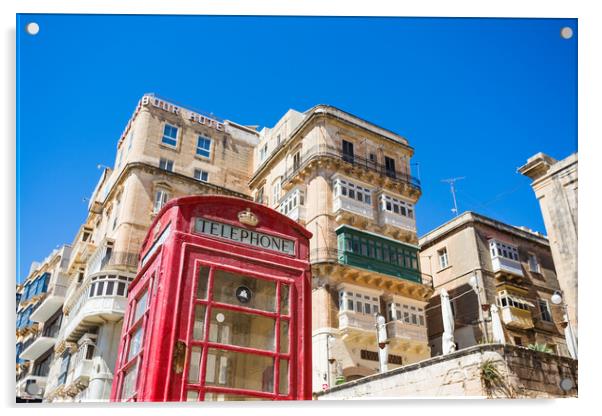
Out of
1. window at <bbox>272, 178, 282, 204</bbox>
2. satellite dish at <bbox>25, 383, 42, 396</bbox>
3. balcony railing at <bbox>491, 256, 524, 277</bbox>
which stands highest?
window at <bbox>272, 178, 282, 204</bbox>

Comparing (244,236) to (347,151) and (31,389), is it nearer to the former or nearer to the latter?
(31,389)

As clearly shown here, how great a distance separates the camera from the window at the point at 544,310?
16172mm

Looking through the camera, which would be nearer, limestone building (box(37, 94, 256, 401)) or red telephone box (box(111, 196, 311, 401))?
red telephone box (box(111, 196, 311, 401))

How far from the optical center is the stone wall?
24.7ft

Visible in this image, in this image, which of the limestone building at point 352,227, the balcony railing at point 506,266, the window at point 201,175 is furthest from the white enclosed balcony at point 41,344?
the balcony railing at point 506,266

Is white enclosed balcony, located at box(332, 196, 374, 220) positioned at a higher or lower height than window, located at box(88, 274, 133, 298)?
higher

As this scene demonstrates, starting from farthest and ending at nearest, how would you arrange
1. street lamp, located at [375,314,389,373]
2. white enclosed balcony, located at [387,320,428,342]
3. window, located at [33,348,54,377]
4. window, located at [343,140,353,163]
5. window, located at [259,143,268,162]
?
window, located at [259,143,268,162] < window, located at [343,140,353,163] < white enclosed balcony, located at [387,320,428,342] < street lamp, located at [375,314,389,373] < window, located at [33,348,54,377]

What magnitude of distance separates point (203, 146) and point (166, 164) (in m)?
1.29

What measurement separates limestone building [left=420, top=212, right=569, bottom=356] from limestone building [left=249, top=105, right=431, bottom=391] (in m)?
1.43

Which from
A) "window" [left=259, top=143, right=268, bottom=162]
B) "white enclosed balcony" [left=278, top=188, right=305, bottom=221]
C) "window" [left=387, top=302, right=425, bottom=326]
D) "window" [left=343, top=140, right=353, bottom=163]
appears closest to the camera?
"window" [left=387, top=302, right=425, bottom=326]

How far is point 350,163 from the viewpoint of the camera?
622 inches

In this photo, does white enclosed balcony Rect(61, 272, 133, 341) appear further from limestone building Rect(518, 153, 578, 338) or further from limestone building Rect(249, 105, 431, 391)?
limestone building Rect(518, 153, 578, 338)

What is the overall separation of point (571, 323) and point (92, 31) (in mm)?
7711

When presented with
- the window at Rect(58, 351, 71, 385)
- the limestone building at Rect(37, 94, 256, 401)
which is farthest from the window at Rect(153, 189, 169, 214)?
the window at Rect(58, 351, 71, 385)
